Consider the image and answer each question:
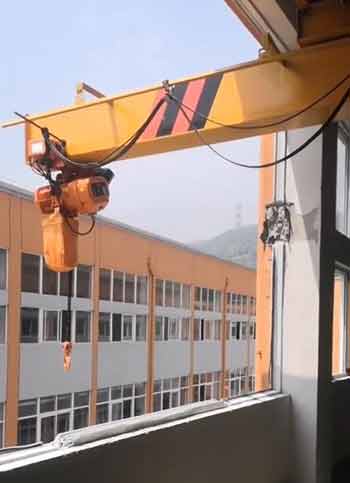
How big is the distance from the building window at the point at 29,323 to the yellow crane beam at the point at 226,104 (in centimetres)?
77

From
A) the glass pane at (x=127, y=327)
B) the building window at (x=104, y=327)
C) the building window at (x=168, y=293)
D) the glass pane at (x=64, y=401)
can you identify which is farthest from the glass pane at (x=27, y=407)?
the building window at (x=168, y=293)

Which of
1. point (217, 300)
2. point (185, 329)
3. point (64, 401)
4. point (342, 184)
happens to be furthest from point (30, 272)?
point (342, 184)

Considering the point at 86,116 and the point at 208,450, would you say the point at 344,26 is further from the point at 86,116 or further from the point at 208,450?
the point at 208,450

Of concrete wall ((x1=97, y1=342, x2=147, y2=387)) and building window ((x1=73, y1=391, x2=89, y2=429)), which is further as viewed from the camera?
concrete wall ((x1=97, y1=342, x2=147, y2=387))

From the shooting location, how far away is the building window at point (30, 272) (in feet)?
8.80

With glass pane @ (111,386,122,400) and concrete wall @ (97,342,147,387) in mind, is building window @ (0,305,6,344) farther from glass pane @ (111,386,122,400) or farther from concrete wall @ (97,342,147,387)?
glass pane @ (111,386,122,400)

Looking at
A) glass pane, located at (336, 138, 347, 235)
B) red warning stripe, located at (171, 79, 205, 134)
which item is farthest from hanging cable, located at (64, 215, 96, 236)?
glass pane, located at (336, 138, 347, 235)

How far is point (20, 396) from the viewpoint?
2.71 metres

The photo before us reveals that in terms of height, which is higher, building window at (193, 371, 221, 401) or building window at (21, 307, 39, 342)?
building window at (21, 307, 39, 342)

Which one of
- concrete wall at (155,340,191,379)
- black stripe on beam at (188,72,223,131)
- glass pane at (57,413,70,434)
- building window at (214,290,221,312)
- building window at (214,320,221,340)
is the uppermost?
black stripe on beam at (188,72,223,131)

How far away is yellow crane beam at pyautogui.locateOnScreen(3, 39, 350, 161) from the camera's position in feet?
8.54

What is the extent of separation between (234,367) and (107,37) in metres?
2.59

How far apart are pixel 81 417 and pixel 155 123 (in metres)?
1.42

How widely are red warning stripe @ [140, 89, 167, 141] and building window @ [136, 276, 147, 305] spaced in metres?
0.92
